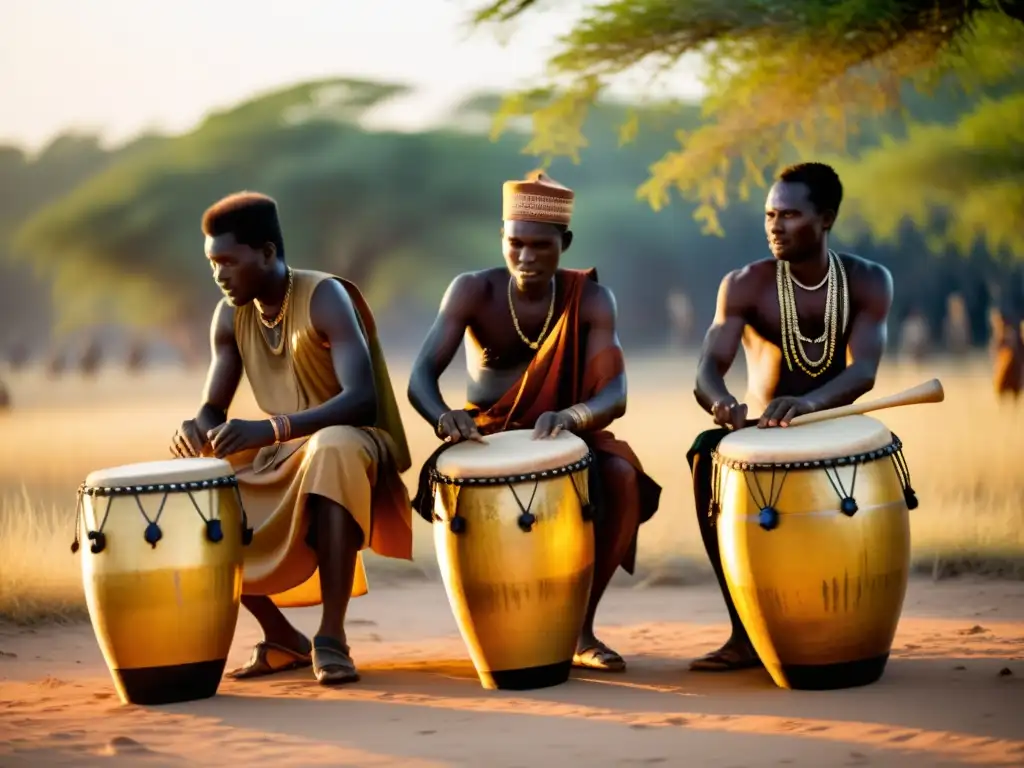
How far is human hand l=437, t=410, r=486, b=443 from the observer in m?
5.43

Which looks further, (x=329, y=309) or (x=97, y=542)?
(x=329, y=309)

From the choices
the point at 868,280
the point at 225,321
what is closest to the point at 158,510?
the point at 225,321

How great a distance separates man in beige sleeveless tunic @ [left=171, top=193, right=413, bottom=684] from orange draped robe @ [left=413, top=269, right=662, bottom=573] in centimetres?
46

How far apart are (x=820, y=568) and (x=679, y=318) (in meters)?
28.6

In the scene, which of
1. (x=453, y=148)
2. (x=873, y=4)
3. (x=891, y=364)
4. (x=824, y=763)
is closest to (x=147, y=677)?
(x=824, y=763)

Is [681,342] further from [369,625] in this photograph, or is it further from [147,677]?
[147,677]

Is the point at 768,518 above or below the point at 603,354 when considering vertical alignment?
below

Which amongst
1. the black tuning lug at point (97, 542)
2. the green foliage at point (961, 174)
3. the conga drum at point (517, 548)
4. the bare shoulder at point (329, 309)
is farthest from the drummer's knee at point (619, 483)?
the green foliage at point (961, 174)

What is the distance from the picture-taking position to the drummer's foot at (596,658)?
19.0 feet

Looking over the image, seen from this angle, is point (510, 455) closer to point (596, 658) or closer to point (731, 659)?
point (596, 658)

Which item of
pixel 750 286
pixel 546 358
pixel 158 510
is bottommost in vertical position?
pixel 158 510

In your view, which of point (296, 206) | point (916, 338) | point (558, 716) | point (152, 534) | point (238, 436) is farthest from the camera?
point (296, 206)

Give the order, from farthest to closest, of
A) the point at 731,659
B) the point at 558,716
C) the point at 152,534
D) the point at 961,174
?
the point at 961,174, the point at 731,659, the point at 152,534, the point at 558,716

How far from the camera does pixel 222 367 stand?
6.17 m
